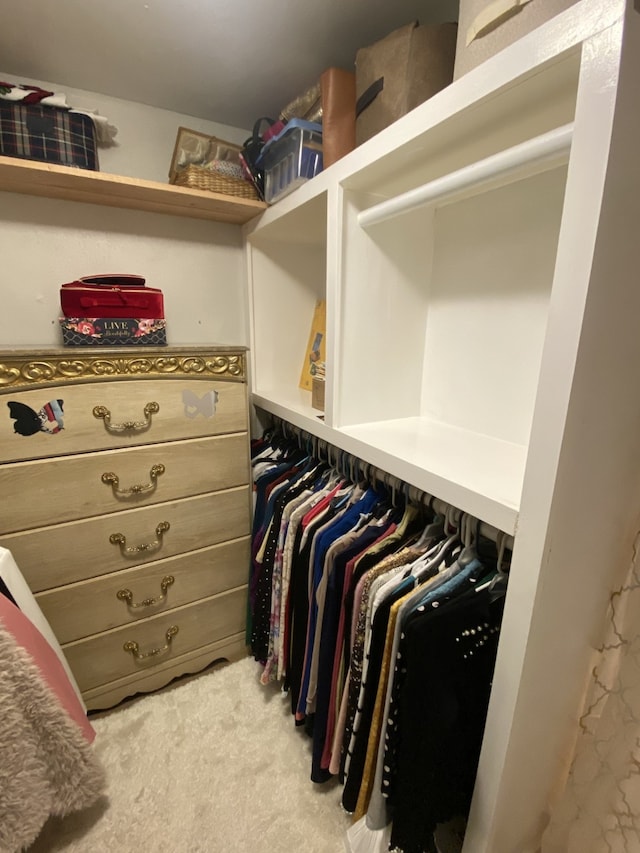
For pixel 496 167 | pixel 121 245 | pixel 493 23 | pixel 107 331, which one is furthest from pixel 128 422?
pixel 493 23

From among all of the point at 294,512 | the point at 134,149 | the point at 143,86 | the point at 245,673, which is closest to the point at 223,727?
the point at 245,673

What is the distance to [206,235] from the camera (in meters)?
1.62

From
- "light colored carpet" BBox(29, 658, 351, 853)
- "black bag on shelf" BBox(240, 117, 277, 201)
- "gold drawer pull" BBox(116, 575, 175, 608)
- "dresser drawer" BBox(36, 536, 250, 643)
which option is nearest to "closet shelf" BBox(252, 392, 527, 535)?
"dresser drawer" BBox(36, 536, 250, 643)

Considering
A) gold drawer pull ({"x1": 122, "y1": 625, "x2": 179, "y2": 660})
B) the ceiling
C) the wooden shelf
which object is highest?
the ceiling

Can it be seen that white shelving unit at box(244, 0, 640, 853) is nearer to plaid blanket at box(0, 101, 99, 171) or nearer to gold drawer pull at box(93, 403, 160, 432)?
gold drawer pull at box(93, 403, 160, 432)

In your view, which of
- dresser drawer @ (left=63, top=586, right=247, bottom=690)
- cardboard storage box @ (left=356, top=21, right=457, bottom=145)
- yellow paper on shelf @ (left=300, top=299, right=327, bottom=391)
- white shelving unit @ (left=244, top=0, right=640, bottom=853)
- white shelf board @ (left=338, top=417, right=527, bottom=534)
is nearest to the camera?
white shelving unit @ (left=244, top=0, right=640, bottom=853)

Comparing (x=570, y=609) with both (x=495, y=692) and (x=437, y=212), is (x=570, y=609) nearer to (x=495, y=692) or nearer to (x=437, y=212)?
(x=495, y=692)

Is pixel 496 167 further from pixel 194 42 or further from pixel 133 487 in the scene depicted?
pixel 133 487

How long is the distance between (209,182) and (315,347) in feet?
2.31

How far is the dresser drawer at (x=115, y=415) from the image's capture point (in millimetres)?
1078

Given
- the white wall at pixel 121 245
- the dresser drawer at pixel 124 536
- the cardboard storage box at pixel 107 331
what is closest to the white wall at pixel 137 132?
the white wall at pixel 121 245

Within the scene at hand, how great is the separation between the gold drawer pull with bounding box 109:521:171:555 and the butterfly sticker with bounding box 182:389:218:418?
394mm

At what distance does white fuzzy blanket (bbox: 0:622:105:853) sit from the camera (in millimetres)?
909

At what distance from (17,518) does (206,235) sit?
1231 mm
